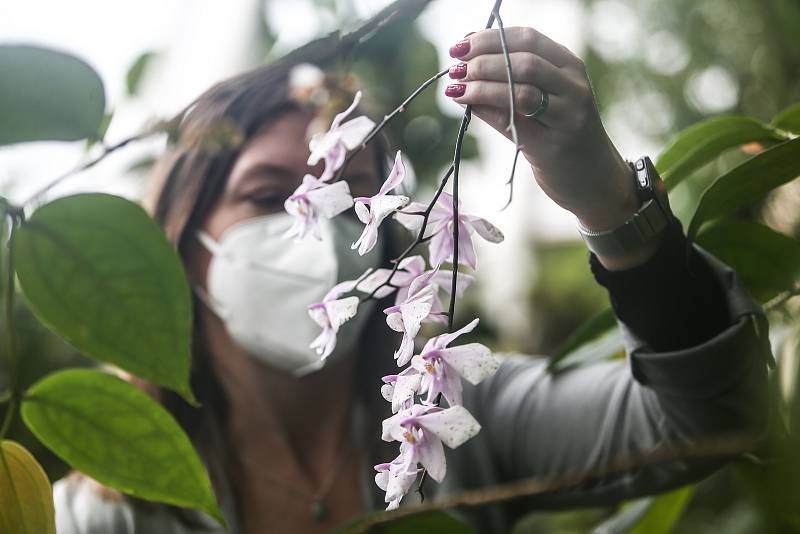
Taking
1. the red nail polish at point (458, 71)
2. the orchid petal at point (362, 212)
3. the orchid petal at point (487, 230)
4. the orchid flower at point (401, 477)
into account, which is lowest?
the orchid flower at point (401, 477)

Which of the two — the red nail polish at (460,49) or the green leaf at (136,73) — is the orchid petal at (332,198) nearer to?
the red nail polish at (460,49)

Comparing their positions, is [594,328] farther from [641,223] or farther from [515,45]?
[515,45]

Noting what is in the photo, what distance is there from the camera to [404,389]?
0.27 m

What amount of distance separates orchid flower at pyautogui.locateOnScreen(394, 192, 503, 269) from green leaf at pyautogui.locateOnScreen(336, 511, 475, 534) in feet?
0.33

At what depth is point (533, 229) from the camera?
12.6 ft

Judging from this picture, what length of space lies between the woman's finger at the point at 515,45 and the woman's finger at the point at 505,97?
1 cm

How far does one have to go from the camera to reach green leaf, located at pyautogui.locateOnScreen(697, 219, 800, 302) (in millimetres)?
420

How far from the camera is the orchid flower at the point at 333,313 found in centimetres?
→ 31

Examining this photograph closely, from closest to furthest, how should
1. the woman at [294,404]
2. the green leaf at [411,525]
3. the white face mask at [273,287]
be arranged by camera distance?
the green leaf at [411,525] < the woman at [294,404] < the white face mask at [273,287]

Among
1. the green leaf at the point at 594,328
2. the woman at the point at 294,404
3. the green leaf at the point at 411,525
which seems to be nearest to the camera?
the green leaf at the point at 411,525

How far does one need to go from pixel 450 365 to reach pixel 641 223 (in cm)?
16

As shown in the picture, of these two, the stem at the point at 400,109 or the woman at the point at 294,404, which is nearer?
the stem at the point at 400,109

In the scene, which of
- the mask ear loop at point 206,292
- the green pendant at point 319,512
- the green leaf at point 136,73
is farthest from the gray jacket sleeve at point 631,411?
the green leaf at point 136,73

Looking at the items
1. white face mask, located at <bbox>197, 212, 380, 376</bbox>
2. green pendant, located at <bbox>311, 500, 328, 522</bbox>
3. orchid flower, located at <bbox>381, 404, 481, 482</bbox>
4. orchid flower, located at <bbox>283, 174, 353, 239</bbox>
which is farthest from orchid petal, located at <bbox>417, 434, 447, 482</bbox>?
green pendant, located at <bbox>311, 500, 328, 522</bbox>
